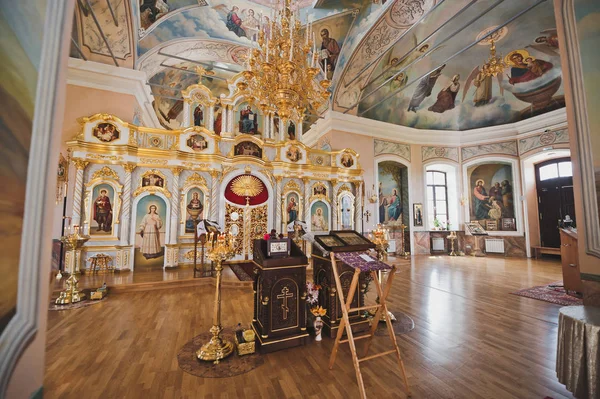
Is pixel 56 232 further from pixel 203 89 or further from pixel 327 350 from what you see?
Answer: pixel 327 350

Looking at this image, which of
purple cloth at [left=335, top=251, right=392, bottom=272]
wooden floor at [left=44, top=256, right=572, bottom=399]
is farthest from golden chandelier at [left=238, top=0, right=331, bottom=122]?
wooden floor at [left=44, top=256, right=572, bottom=399]

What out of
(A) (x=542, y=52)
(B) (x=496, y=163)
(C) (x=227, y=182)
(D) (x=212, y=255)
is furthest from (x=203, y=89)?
(B) (x=496, y=163)

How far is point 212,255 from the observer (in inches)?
112

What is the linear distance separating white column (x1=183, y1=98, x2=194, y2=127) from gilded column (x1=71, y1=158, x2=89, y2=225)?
3.12 m

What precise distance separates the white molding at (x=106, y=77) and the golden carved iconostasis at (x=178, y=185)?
1124 mm

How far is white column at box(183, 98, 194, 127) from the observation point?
27.2 feet

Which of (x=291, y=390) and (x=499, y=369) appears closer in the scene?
(x=291, y=390)

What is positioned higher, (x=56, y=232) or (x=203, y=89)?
(x=203, y=89)

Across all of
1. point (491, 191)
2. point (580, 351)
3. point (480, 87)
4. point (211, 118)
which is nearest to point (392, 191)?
point (491, 191)

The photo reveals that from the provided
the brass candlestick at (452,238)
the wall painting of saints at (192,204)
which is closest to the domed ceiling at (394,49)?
the wall painting of saints at (192,204)

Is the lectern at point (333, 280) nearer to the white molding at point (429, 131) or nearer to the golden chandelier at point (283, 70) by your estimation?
the golden chandelier at point (283, 70)

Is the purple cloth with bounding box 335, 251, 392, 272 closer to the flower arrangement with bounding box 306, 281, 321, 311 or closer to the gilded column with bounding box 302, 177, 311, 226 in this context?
the flower arrangement with bounding box 306, 281, 321, 311

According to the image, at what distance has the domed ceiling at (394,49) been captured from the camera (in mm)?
7309

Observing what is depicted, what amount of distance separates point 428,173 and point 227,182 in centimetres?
1020
